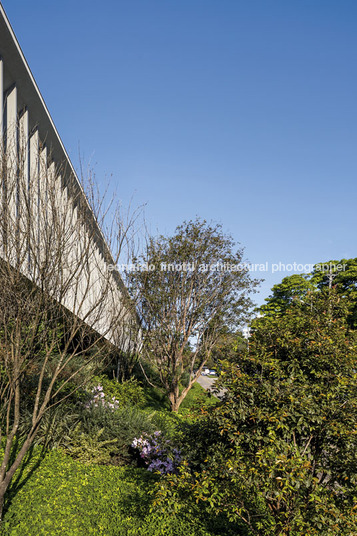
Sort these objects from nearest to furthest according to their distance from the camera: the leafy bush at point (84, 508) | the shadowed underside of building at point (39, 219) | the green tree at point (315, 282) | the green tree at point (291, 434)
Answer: the green tree at point (291, 434) < the shadowed underside of building at point (39, 219) < the leafy bush at point (84, 508) < the green tree at point (315, 282)

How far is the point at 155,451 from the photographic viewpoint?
666 cm

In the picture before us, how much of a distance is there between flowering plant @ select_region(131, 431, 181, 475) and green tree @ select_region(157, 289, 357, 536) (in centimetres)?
208

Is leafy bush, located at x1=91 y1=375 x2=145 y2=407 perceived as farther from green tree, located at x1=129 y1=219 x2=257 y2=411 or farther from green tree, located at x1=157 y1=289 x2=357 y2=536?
green tree, located at x1=157 y1=289 x2=357 y2=536

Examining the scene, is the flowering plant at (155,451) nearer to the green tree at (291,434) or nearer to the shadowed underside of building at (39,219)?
the green tree at (291,434)

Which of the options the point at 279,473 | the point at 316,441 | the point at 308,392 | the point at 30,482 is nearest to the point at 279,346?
the point at 308,392

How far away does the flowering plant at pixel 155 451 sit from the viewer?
623 centimetres

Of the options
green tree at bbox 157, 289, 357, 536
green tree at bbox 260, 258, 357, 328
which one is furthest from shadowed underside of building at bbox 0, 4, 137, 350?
green tree at bbox 260, 258, 357, 328

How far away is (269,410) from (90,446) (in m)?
4.46

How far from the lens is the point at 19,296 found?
4066mm

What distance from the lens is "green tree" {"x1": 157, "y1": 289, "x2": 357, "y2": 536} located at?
3.36m

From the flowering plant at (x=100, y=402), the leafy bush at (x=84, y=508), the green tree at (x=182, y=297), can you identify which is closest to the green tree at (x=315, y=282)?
the green tree at (x=182, y=297)

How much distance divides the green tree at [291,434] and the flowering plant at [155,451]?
6.82 feet

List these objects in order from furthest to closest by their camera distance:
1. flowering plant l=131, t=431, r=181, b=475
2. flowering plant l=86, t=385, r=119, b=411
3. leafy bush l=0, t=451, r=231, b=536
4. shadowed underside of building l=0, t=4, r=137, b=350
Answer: flowering plant l=86, t=385, r=119, b=411
flowering plant l=131, t=431, r=181, b=475
leafy bush l=0, t=451, r=231, b=536
shadowed underside of building l=0, t=4, r=137, b=350

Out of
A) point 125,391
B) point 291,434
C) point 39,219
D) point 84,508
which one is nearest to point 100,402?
point 84,508
